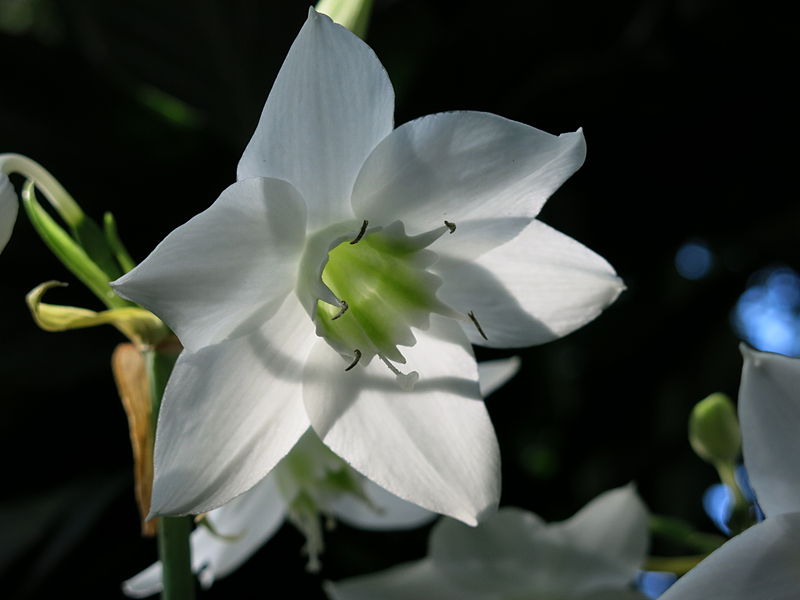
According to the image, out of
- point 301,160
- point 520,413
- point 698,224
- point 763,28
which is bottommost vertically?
point 520,413

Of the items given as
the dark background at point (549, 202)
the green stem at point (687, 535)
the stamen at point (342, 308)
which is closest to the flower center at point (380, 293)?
the stamen at point (342, 308)

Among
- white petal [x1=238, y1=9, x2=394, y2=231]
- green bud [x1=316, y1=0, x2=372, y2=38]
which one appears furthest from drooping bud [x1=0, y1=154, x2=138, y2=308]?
green bud [x1=316, y1=0, x2=372, y2=38]

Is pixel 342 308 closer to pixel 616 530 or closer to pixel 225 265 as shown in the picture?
pixel 225 265

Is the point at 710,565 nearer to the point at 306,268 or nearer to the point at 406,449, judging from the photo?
the point at 406,449

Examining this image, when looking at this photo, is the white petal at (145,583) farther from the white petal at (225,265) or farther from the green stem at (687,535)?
the green stem at (687,535)

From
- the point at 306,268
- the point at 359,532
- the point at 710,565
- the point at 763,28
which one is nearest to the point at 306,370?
the point at 306,268

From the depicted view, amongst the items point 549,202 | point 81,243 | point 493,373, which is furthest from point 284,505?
point 549,202
